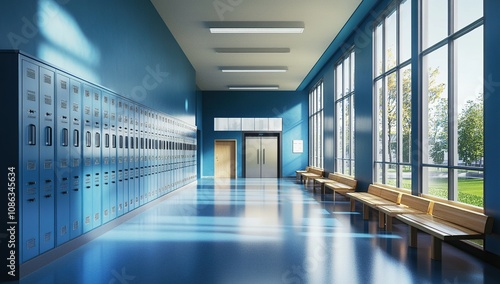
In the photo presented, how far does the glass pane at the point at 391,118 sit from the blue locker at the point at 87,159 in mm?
5625

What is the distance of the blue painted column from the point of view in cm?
430

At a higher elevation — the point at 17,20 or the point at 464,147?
the point at 17,20

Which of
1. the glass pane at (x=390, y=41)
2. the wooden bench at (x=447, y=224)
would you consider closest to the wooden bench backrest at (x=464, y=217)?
the wooden bench at (x=447, y=224)

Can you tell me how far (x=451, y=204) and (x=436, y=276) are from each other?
1752 millimetres

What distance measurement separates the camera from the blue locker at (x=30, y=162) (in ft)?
12.5

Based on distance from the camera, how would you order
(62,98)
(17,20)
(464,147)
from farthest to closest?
(464,147) < (62,98) < (17,20)

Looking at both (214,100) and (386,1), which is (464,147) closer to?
(386,1)

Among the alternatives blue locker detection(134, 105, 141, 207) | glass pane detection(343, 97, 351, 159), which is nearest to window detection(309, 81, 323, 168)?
glass pane detection(343, 97, 351, 159)

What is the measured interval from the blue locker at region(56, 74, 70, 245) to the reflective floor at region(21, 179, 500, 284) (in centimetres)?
38

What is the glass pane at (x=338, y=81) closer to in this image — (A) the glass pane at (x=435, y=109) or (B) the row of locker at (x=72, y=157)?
(A) the glass pane at (x=435, y=109)

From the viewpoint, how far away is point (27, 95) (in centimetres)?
390

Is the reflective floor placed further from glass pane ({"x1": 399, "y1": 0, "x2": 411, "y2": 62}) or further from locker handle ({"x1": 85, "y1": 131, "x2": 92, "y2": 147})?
glass pane ({"x1": 399, "y1": 0, "x2": 411, "y2": 62})

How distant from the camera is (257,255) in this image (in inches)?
183

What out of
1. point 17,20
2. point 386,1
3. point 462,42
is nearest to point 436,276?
point 462,42
